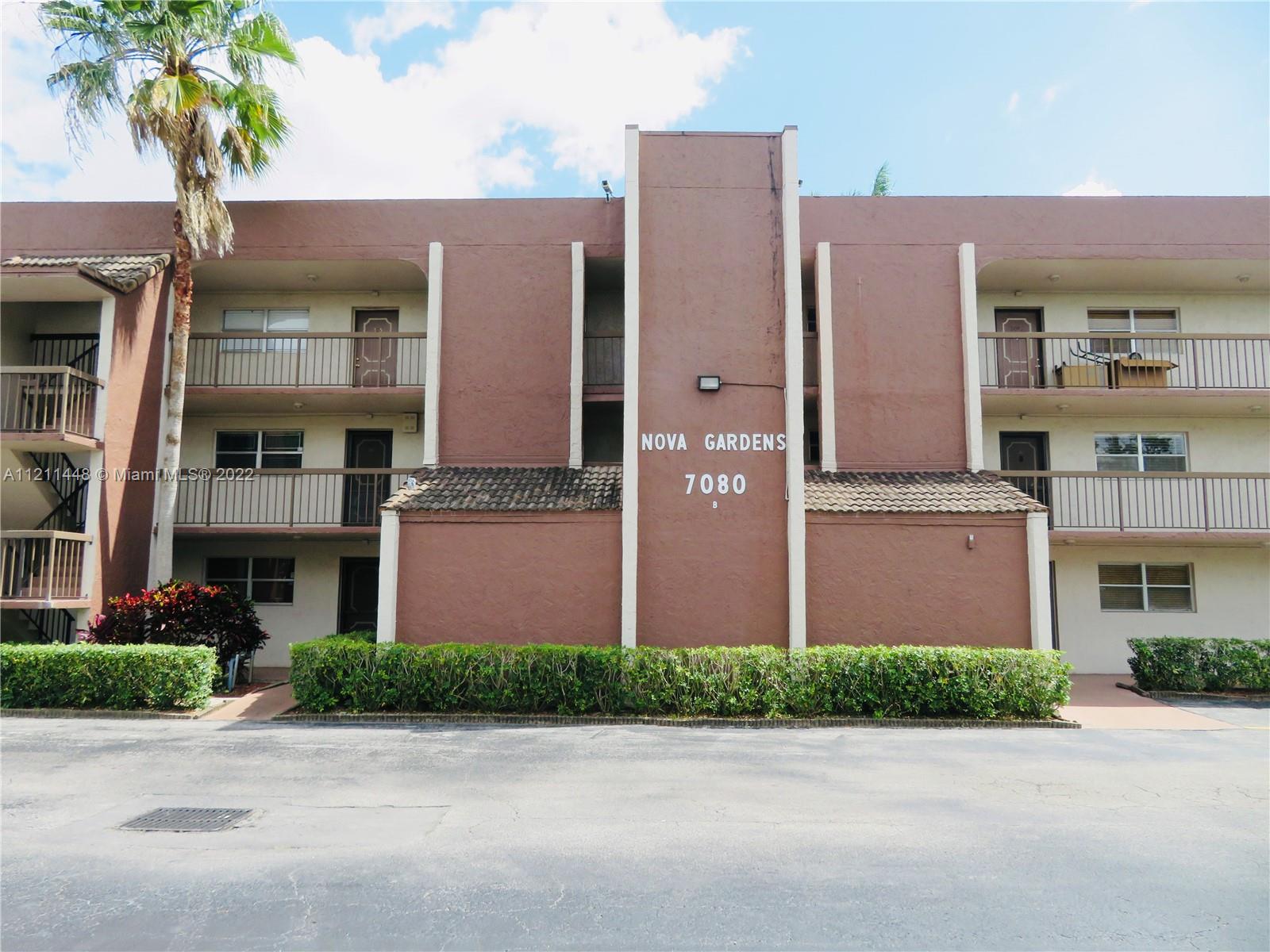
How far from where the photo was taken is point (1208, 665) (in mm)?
14758

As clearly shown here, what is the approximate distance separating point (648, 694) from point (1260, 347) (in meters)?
14.4

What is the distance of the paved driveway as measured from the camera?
17.2 feet

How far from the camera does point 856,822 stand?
740 cm

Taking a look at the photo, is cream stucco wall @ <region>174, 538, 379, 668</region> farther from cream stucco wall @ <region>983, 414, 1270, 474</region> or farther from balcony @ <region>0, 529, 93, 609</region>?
cream stucco wall @ <region>983, 414, 1270, 474</region>

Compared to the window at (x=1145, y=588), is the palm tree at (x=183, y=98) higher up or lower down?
higher up

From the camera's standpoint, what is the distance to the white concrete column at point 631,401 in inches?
539

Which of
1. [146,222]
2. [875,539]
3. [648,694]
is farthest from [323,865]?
[146,222]

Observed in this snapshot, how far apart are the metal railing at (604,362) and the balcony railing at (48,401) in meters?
8.53

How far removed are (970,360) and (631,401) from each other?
6972mm

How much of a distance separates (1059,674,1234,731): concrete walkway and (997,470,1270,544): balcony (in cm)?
307

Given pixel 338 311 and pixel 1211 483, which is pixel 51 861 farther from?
pixel 1211 483

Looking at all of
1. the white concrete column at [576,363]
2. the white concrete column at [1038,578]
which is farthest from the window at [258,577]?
the white concrete column at [1038,578]

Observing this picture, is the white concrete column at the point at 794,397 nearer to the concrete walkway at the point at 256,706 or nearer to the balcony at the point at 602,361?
the balcony at the point at 602,361

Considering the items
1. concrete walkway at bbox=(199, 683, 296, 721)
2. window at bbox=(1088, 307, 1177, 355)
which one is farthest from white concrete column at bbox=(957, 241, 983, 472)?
concrete walkway at bbox=(199, 683, 296, 721)
